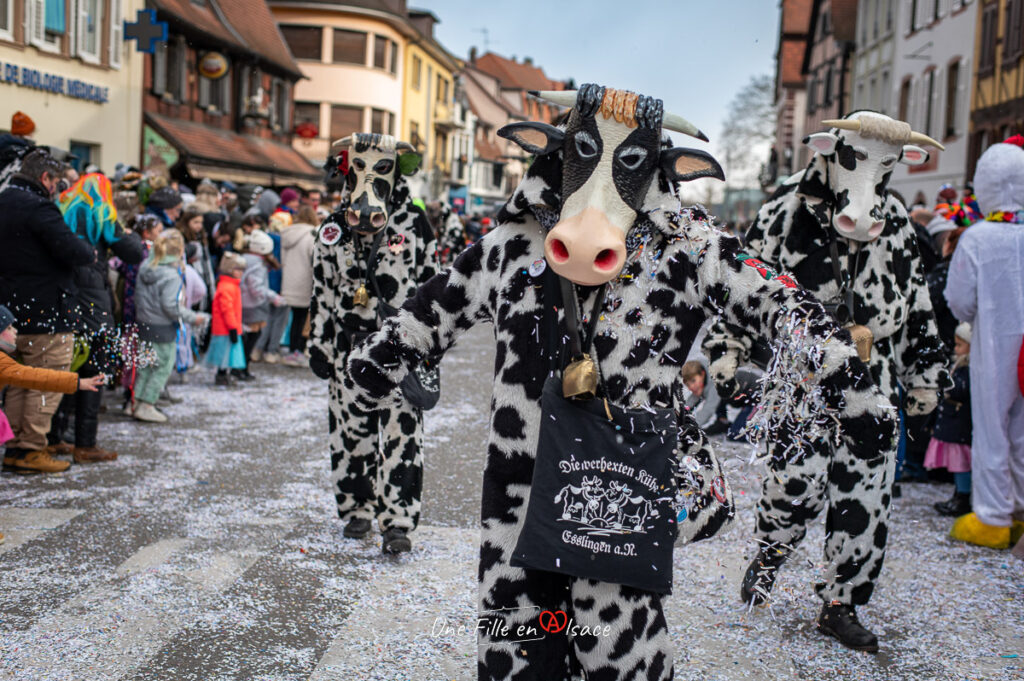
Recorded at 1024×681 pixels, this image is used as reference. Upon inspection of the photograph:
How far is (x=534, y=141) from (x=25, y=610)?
3018 mm

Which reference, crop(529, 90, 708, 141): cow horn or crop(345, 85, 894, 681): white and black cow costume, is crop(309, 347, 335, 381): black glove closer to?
crop(345, 85, 894, 681): white and black cow costume

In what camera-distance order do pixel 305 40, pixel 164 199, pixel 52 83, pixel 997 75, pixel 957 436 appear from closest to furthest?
1. pixel 957 436
2. pixel 164 199
3. pixel 52 83
4. pixel 997 75
5. pixel 305 40

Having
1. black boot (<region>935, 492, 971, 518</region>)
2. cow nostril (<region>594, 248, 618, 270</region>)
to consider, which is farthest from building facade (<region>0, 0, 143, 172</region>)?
cow nostril (<region>594, 248, 618, 270</region>)

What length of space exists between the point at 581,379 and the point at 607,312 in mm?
261

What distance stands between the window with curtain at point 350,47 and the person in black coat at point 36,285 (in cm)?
3496

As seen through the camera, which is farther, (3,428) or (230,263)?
(230,263)

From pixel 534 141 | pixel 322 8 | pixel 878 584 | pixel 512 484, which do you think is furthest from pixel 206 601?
pixel 322 8

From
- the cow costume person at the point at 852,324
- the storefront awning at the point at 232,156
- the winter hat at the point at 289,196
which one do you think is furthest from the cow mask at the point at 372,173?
the storefront awning at the point at 232,156

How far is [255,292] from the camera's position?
10703 millimetres

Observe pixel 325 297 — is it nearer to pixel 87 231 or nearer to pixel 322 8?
pixel 87 231

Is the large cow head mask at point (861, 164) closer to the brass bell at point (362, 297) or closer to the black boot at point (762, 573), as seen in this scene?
the black boot at point (762, 573)

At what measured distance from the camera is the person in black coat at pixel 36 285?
6148 millimetres

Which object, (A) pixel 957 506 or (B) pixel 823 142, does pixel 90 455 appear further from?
(A) pixel 957 506

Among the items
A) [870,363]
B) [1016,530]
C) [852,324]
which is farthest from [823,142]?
[1016,530]
